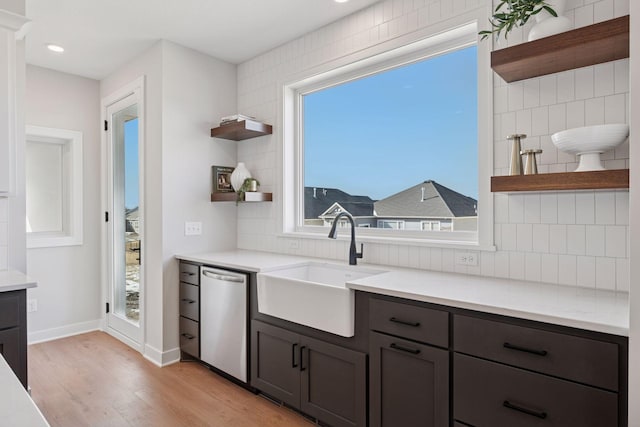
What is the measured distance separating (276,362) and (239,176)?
1.72 metres

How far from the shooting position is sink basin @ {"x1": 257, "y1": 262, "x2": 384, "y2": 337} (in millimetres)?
2066

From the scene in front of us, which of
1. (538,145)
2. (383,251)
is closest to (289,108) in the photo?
(383,251)

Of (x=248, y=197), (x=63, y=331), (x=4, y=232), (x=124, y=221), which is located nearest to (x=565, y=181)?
(x=248, y=197)

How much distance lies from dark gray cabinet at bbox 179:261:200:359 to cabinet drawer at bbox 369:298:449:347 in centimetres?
171

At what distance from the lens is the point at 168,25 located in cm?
304

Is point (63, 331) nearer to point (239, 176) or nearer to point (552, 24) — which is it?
point (239, 176)

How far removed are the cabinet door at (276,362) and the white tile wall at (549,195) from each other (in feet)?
2.70

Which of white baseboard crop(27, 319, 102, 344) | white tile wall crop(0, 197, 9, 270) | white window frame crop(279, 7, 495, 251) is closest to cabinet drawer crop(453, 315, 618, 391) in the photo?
white window frame crop(279, 7, 495, 251)

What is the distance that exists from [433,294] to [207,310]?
190cm

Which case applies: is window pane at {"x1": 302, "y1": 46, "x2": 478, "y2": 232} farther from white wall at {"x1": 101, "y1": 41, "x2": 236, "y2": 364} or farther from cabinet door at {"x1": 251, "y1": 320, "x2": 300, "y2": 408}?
cabinet door at {"x1": 251, "y1": 320, "x2": 300, "y2": 408}

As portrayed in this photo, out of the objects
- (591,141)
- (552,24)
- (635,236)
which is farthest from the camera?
(552,24)

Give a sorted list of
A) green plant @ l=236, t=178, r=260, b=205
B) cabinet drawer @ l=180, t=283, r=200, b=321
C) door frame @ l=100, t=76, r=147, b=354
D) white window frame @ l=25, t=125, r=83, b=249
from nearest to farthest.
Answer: cabinet drawer @ l=180, t=283, r=200, b=321
green plant @ l=236, t=178, r=260, b=205
door frame @ l=100, t=76, r=147, b=354
white window frame @ l=25, t=125, r=83, b=249

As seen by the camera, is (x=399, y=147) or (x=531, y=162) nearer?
(x=531, y=162)

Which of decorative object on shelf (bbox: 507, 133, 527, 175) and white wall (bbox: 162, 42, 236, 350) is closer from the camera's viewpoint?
decorative object on shelf (bbox: 507, 133, 527, 175)
